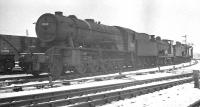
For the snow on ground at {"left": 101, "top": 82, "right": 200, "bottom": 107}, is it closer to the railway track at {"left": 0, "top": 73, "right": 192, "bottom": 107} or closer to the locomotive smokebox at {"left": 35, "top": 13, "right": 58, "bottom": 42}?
the railway track at {"left": 0, "top": 73, "right": 192, "bottom": 107}

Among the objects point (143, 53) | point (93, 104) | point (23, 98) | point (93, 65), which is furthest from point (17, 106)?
point (143, 53)

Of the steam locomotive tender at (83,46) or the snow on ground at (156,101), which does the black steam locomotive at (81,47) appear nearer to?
the steam locomotive tender at (83,46)

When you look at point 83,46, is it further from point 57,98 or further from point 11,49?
point 57,98

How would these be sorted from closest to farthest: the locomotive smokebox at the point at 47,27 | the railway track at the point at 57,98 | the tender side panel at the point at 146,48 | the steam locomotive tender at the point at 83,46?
1. the railway track at the point at 57,98
2. the steam locomotive tender at the point at 83,46
3. the locomotive smokebox at the point at 47,27
4. the tender side panel at the point at 146,48

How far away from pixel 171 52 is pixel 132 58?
15.3 metres

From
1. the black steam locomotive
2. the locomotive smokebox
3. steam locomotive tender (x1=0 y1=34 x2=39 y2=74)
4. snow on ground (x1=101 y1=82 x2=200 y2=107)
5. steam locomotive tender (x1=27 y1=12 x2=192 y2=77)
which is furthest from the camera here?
steam locomotive tender (x1=0 y1=34 x2=39 y2=74)

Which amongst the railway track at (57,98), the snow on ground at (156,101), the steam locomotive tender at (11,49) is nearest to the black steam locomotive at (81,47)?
the steam locomotive tender at (11,49)

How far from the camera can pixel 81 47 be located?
52.4 feet

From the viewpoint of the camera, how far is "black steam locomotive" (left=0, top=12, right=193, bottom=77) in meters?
14.3

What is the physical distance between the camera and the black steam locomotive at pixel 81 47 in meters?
14.3

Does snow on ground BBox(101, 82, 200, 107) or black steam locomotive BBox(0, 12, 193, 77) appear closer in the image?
snow on ground BBox(101, 82, 200, 107)

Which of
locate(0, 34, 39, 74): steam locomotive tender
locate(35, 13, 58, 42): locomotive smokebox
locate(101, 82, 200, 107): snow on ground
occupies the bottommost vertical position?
locate(101, 82, 200, 107): snow on ground

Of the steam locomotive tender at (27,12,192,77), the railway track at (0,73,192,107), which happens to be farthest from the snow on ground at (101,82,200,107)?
the steam locomotive tender at (27,12,192,77)

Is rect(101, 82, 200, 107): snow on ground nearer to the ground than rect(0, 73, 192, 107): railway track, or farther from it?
nearer to the ground
